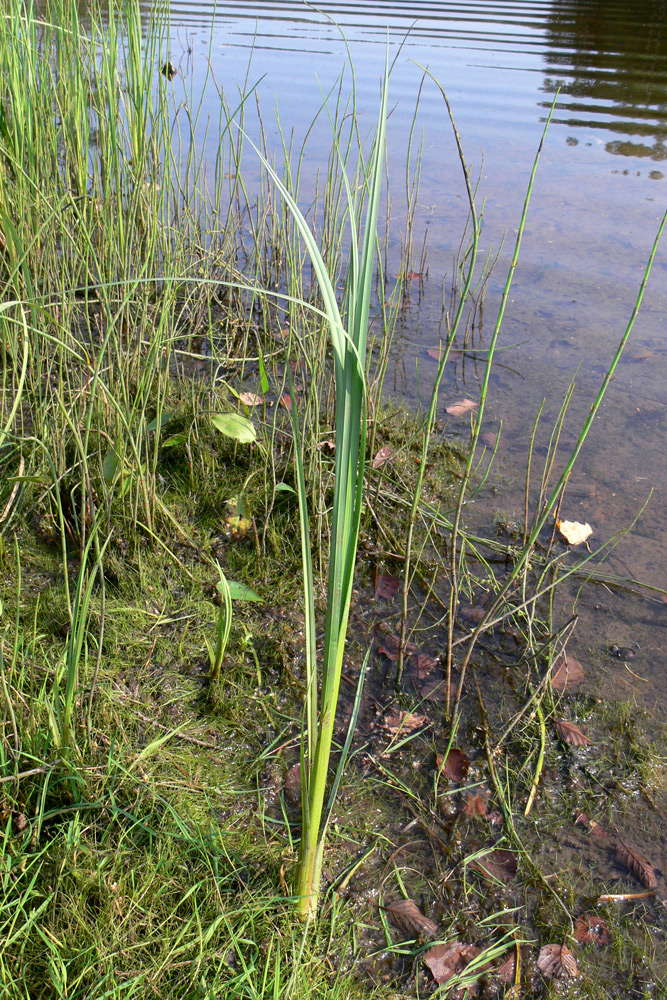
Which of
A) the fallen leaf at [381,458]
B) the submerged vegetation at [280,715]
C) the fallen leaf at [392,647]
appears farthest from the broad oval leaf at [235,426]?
the fallen leaf at [392,647]

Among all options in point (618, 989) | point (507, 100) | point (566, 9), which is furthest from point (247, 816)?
point (566, 9)

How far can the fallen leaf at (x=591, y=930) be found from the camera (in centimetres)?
135

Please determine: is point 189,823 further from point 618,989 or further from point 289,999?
point 618,989

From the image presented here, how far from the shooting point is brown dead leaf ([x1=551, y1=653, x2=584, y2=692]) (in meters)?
1.85

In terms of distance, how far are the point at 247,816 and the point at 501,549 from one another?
1.20 m

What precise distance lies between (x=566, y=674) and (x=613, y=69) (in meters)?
9.79

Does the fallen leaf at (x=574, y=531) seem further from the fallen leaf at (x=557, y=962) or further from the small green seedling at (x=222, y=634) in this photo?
the fallen leaf at (x=557, y=962)

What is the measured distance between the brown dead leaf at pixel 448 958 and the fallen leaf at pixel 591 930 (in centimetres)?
21

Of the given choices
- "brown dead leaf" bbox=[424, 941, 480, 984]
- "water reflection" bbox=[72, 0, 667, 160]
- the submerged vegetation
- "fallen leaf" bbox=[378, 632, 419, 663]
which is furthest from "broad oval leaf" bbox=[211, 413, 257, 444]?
"water reflection" bbox=[72, 0, 667, 160]

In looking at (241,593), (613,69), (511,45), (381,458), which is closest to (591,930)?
(241,593)

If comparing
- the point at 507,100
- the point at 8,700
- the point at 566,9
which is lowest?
the point at 8,700

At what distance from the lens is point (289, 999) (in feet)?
3.76

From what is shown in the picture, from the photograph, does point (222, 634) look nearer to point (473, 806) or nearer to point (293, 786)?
point (293, 786)

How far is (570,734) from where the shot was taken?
67.6 inches
